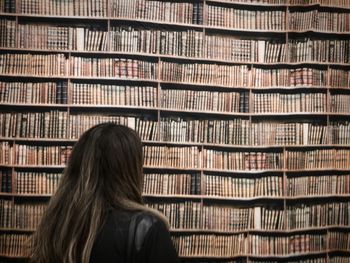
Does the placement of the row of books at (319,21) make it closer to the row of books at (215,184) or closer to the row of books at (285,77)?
the row of books at (285,77)

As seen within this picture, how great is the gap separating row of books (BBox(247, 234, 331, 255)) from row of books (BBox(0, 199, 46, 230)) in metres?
2.02

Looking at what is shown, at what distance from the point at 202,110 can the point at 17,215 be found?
195 centimetres

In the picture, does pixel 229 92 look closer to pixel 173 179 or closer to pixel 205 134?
pixel 205 134

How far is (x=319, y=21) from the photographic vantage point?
4.74 meters

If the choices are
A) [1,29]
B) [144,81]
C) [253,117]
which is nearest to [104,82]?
[144,81]

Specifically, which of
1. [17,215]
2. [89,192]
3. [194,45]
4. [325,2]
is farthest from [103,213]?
[325,2]

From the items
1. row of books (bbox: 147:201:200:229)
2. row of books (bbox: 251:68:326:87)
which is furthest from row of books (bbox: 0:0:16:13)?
row of books (bbox: 251:68:326:87)

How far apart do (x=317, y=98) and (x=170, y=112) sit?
1468 mm

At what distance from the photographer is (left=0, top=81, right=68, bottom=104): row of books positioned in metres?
4.32

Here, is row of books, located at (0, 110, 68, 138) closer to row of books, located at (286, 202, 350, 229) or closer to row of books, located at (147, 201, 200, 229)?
row of books, located at (147, 201, 200, 229)

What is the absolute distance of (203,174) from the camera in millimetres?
4496

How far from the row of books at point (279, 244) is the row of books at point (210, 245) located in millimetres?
115

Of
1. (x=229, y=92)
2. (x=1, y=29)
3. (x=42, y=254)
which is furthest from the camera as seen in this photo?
(x=229, y=92)

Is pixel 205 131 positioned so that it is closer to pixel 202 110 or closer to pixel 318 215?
pixel 202 110
